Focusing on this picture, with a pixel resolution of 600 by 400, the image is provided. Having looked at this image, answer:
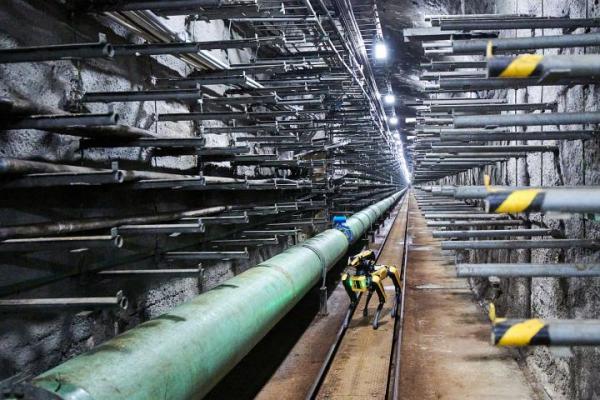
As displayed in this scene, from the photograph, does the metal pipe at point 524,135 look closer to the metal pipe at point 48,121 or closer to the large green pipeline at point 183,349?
the large green pipeline at point 183,349

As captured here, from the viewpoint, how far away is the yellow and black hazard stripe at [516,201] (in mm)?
1742

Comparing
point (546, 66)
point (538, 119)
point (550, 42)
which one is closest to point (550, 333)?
point (546, 66)

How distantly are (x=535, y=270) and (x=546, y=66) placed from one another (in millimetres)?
1366

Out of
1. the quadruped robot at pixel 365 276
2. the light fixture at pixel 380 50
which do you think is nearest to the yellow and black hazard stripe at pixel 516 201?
the quadruped robot at pixel 365 276

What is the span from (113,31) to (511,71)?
374 cm

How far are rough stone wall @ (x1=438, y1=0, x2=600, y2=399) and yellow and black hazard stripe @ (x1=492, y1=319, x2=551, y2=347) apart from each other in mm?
181

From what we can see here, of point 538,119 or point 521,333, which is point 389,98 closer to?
point 538,119

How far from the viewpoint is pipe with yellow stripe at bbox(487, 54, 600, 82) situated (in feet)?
5.64

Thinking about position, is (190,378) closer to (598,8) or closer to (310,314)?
(598,8)

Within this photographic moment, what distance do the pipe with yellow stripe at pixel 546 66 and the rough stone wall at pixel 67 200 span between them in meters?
2.42

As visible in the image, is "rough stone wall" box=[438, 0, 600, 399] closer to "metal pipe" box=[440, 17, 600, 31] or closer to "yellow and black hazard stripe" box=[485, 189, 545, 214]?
"metal pipe" box=[440, 17, 600, 31]

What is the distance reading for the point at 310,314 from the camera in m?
8.05

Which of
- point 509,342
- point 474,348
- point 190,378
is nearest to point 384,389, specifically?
point 474,348

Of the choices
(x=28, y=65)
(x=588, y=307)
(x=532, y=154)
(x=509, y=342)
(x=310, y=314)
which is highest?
(x=28, y=65)
